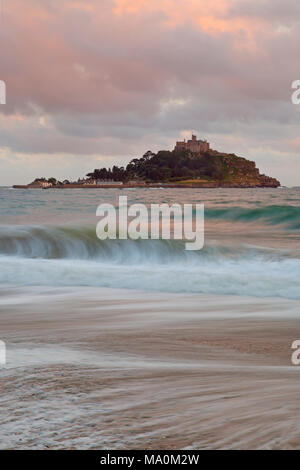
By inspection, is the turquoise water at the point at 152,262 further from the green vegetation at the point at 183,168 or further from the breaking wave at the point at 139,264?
the green vegetation at the point at 183,168

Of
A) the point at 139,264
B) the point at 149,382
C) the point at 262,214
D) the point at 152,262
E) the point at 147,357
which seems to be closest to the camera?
the point at 149,382

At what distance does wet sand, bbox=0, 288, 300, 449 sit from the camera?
1719 mm

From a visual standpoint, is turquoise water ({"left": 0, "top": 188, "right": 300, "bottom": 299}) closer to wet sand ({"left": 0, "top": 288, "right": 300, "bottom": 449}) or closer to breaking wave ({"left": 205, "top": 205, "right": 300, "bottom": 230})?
wet sand ({"left": 0, "top": 288, "right": 300, "bottom": 449})

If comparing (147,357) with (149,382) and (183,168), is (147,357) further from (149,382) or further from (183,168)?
(183,168)

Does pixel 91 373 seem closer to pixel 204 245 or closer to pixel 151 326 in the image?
→ pixel 151 326

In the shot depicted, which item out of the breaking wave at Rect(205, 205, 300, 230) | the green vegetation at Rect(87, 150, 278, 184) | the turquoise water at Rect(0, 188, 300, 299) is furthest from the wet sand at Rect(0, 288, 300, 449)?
the green vegetation at Rect(87, 150, 278, 184)

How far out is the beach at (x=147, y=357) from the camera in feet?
5.79

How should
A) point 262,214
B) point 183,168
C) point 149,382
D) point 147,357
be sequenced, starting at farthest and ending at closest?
point 183,168, point 262,214, point 147,357, point 149,382

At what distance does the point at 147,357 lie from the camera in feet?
10.8

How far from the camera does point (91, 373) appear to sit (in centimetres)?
263

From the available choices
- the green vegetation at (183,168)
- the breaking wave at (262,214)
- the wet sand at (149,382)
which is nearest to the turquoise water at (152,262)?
the wet sand at (149,382)

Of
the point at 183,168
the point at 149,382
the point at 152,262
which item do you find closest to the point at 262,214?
the point at 152,262

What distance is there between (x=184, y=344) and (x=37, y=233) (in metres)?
10.6

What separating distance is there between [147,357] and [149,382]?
826 mm
